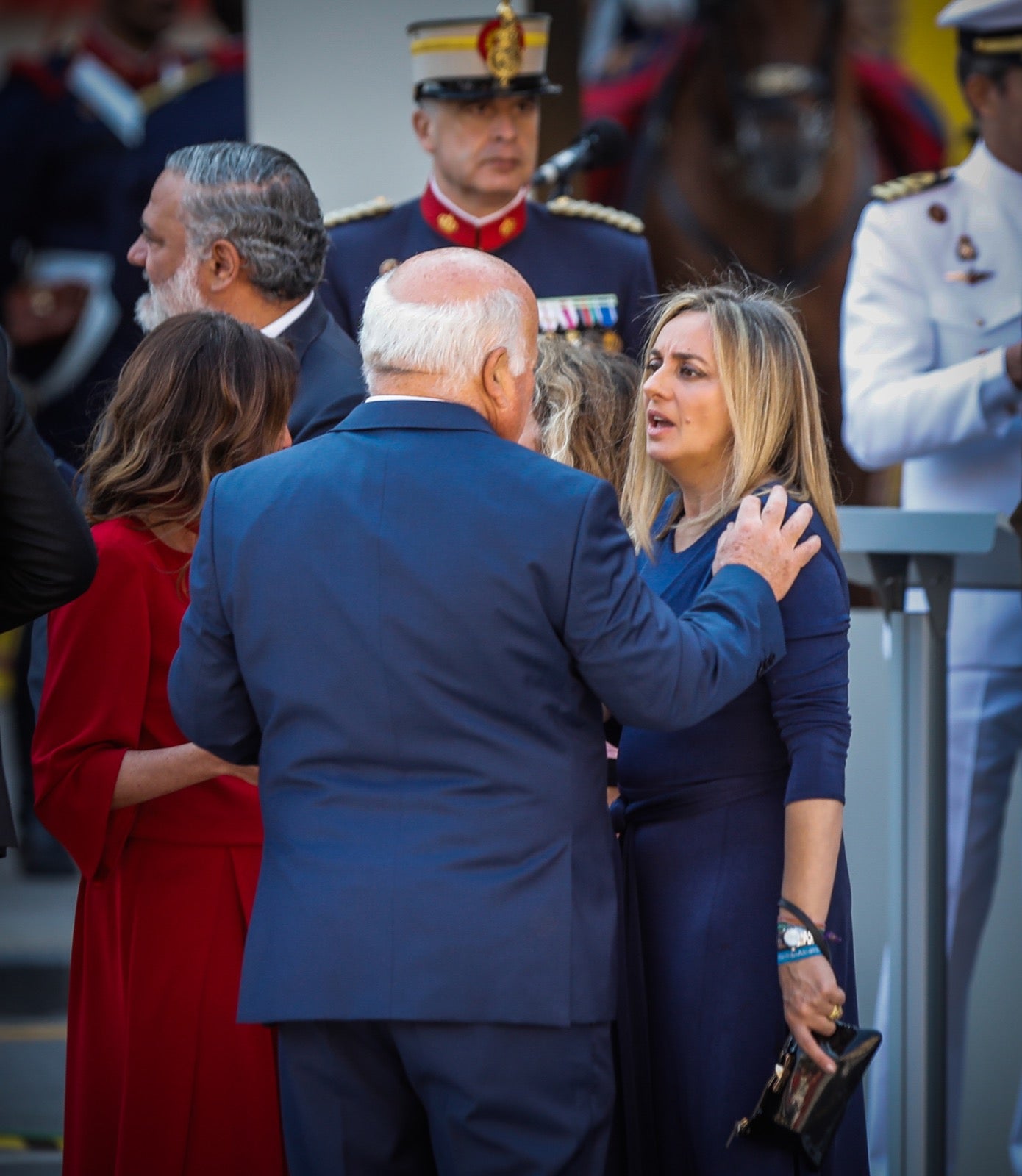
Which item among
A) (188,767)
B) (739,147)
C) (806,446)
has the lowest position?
(188,767)

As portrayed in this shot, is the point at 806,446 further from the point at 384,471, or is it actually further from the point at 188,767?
the point at 188,767

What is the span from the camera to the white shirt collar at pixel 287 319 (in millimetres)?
2607

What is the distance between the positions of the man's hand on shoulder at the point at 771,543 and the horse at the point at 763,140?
8.05 ft

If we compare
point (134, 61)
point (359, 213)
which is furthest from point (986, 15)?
point (134, 61)

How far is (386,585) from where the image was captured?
174 centimetres

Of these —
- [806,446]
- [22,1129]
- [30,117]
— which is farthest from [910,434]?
[30,117]

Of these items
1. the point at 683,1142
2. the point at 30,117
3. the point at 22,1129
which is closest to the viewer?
the point at 683,1142

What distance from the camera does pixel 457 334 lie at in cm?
182

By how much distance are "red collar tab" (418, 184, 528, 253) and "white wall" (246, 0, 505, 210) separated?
451mm

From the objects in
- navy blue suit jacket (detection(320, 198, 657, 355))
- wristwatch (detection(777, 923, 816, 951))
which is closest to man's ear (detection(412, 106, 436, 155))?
navy blue suit jacket (detection(320, 198, 657, 355))

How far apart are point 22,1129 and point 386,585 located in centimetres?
235

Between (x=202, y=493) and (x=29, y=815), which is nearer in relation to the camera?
(x=202, y=493)

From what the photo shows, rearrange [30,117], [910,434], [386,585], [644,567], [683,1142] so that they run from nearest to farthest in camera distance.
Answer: [386,585] → [683,1142] → [644,567] → [910,434] → [30,117]

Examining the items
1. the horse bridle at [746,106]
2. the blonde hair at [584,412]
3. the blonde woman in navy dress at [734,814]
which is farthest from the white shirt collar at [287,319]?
the horse bridle at [746,106]
